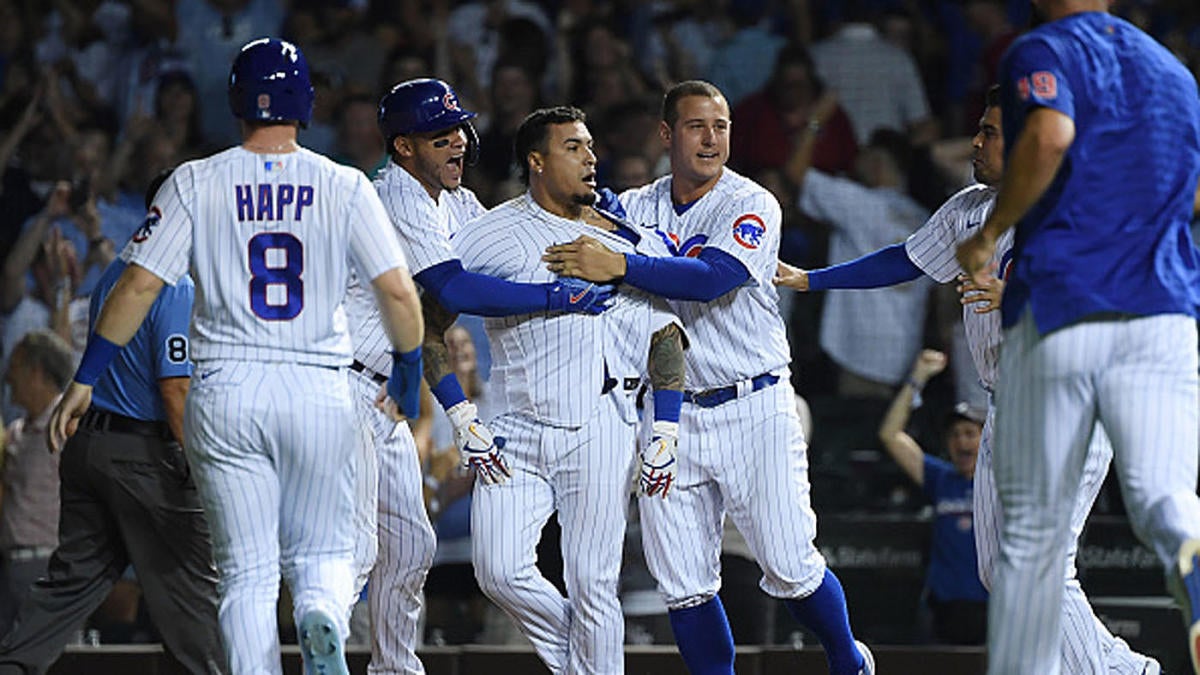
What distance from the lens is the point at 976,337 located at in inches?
247

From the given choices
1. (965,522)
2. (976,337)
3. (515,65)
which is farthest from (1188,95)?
(515,65)

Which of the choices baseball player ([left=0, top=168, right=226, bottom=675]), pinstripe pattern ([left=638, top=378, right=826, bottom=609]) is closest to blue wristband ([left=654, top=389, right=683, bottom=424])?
pinstripe pattern ([left=638, top=378, right=826, bottom=609])

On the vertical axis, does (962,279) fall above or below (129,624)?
above

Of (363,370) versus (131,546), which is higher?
(363,370)

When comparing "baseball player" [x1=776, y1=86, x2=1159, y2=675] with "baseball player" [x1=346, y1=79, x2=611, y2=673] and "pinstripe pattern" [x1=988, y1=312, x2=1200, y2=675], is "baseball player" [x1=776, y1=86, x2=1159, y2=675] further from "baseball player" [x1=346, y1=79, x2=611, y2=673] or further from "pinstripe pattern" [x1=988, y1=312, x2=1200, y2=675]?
"baseball player" [x1=346, y1=79, x2=611, y2=673]

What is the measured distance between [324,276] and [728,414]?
1747 millimetres

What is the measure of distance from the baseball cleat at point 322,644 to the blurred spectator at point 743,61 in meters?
6.56

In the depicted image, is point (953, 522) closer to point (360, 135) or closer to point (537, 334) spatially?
point (537, 334)

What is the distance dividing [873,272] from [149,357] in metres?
2.66

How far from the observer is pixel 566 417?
234 inches

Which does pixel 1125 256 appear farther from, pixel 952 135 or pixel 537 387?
pixel 952 135

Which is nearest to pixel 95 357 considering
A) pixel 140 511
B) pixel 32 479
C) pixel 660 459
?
pixel 140 511

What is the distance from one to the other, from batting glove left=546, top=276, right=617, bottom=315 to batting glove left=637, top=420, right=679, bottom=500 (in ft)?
1.48

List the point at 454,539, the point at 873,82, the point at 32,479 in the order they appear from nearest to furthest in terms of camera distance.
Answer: the point at 32,479 < the point at 454,539 < the point at 873,82
